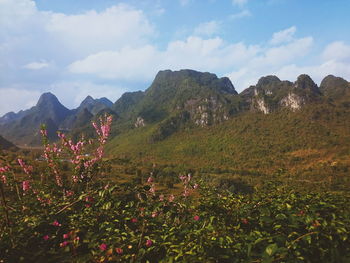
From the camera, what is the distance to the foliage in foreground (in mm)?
2623

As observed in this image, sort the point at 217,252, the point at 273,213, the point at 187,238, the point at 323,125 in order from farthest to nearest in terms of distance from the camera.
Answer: the point at 323,125, the point at 273,213, the point at 187,238, the point at 217,252

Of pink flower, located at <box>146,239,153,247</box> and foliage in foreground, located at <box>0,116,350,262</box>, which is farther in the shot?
pink flower, located at <box>146,239,153,247</box>

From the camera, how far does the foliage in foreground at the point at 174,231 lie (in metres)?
2.62

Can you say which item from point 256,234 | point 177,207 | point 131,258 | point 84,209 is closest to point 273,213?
point 256,234

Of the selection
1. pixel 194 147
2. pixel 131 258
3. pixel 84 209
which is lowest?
pixel 194 147

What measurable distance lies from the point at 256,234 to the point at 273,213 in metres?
0.69

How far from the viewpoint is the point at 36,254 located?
304 centimetres

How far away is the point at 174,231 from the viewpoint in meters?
3.25

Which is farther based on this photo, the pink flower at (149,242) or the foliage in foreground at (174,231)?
the pink flower at (149,242)

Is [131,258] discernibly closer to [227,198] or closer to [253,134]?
[227,198]

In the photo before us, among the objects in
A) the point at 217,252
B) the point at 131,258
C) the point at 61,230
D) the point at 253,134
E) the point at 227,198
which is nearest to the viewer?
the point at 217,252

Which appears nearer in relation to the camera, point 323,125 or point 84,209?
point 84,209

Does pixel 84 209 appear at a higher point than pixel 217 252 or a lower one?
higher

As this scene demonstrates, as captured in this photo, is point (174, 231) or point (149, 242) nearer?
point (149, 242)
